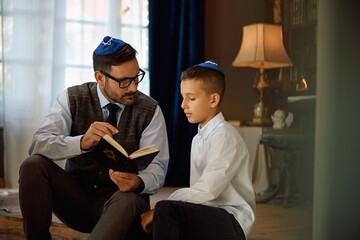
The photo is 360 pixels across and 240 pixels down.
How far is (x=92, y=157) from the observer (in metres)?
1.48

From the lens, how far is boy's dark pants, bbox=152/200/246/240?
1238 mm

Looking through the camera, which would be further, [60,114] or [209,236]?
[60,114]

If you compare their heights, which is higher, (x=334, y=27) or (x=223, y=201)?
(x=334, y=27)

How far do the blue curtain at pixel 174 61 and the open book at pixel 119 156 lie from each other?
2.60 metres

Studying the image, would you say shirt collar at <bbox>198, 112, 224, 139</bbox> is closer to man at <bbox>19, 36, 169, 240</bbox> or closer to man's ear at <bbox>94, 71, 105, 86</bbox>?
man at <bbox>19, 36, 169, 240</bbox>

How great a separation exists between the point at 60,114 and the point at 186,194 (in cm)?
70

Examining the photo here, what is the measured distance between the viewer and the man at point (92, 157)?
4.99ft

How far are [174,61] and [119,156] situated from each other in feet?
9.32

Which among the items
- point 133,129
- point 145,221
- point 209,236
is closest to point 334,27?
point 209,236

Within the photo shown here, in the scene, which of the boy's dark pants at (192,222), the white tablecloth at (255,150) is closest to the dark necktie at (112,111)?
the boy's dark pants at (192,222)

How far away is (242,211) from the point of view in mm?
1351

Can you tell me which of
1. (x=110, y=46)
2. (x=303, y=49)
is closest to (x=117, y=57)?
(x=110, y=46)

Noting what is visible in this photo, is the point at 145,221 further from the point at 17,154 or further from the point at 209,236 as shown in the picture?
the point at 17,154

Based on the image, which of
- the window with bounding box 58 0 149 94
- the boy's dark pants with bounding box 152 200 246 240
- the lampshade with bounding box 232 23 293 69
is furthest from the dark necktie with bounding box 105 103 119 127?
the window with bounding box 58 0 149 94
